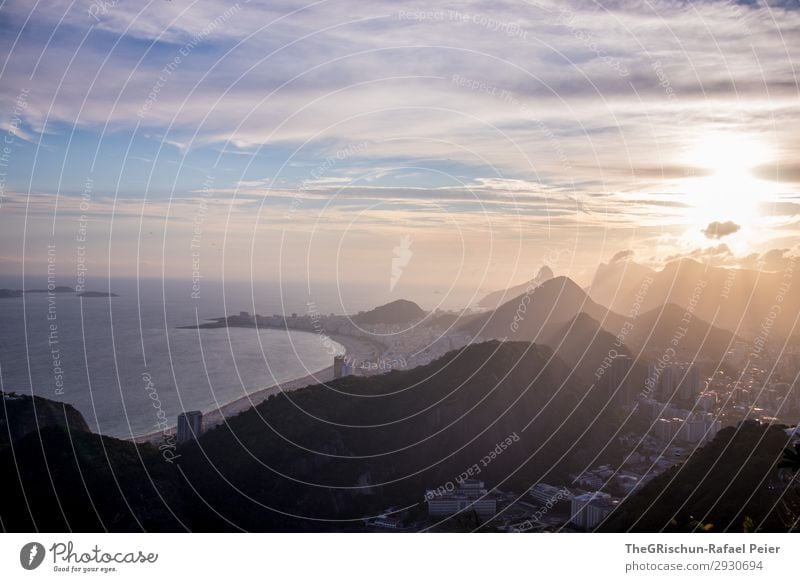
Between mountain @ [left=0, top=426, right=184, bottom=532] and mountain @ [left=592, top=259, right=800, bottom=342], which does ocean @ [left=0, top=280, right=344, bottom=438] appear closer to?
mountain @ [left=0, top=426, right=184, bottom=532]

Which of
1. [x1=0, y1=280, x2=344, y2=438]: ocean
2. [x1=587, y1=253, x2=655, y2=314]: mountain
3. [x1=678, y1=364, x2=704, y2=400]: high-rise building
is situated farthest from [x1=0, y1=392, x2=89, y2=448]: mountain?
[x1=587, y1=253, x2=655, y2=314]: mountain

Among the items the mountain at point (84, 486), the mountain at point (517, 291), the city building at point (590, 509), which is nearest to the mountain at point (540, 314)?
the mountain at point (517, 291)

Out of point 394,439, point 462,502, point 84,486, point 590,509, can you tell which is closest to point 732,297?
point 394,439

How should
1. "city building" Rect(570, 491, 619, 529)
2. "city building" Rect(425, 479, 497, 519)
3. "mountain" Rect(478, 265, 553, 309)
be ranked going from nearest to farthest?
"city building" Rect(570, 491, 619, 529) → "city building" Rect(425, 479, 497, 519) → "mountain" Rect(478, 265, 553, 309)

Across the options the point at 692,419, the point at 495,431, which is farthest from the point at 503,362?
the point at 692,419

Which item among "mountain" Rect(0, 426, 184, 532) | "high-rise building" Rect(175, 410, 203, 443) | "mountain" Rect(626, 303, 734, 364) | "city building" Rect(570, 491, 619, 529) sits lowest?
"city building" Rect(570, 491, 619, 529)

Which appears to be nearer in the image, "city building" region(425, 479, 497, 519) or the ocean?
"city building" region(425, 479, 497, 519)
